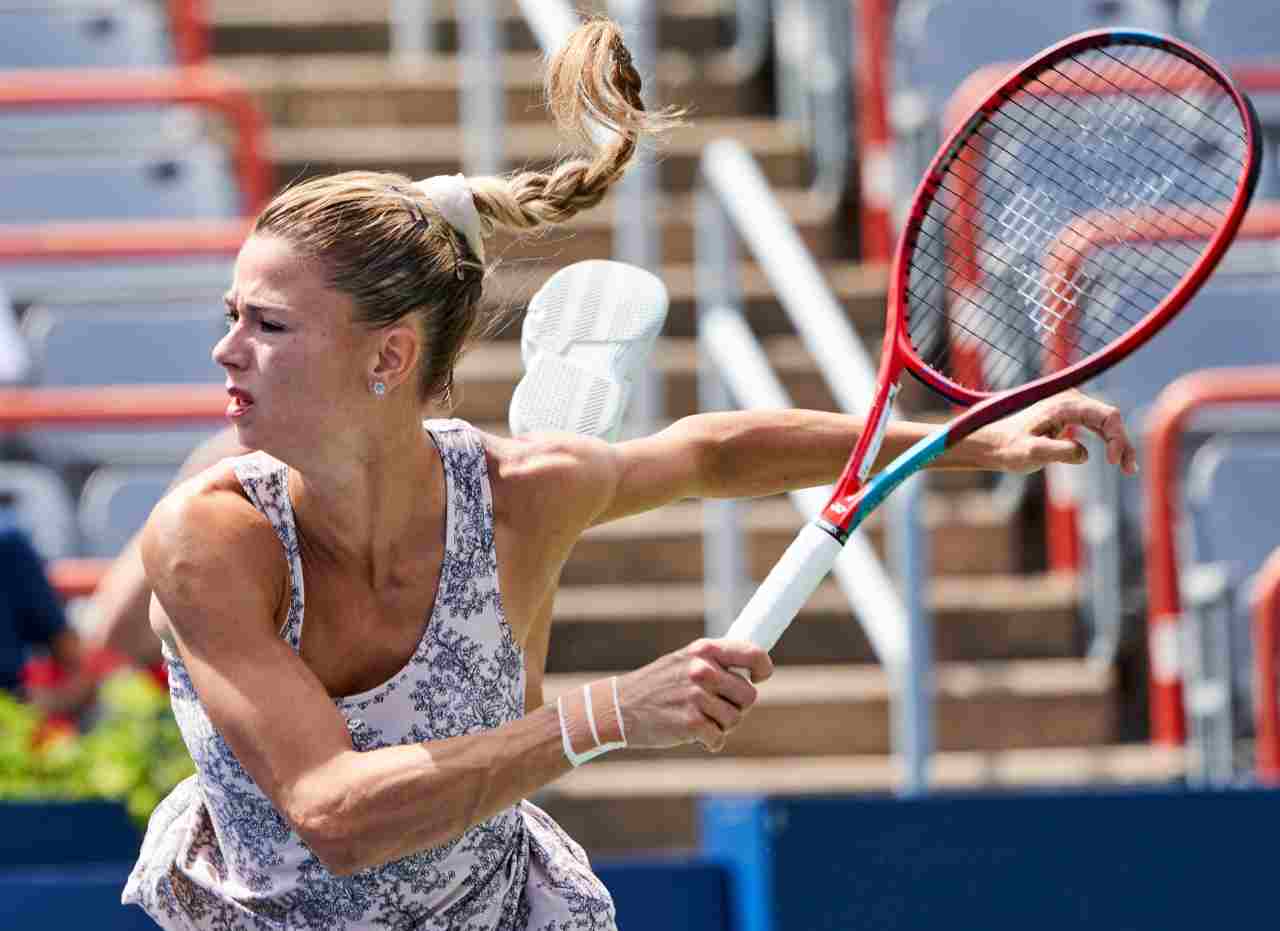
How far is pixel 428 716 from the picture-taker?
7.56 feet

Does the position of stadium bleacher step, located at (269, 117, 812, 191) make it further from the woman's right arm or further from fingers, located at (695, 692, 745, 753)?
fingers, located at (695, 692, 745, 753)

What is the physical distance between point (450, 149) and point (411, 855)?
417cm

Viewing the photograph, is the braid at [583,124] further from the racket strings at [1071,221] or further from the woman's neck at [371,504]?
the racket strings at [1071,221]

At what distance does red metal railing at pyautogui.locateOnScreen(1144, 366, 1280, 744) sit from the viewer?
4691 mm

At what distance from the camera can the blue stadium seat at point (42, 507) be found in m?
5.03

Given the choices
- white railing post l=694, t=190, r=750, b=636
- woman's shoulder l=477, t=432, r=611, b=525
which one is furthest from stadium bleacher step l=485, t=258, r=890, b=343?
woman's shoulder l=477, t=432, r=611, b=525

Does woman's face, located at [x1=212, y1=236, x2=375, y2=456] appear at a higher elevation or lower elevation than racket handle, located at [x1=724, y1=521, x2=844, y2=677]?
higher

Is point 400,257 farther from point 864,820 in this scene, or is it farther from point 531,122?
point 531,122

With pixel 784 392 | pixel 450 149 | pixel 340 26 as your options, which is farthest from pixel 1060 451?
pixel 340 26

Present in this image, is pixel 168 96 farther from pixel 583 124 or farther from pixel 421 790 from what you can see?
pixel 421 790

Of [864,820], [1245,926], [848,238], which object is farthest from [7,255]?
[1245,926]

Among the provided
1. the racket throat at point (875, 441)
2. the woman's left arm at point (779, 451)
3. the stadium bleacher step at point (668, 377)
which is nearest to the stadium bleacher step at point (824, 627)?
the stadium bleacher step at point (668, 377)

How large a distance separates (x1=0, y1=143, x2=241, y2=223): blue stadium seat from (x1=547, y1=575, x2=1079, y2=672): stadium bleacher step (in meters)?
1.42

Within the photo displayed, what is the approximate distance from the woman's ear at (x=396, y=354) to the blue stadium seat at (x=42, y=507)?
291cm
